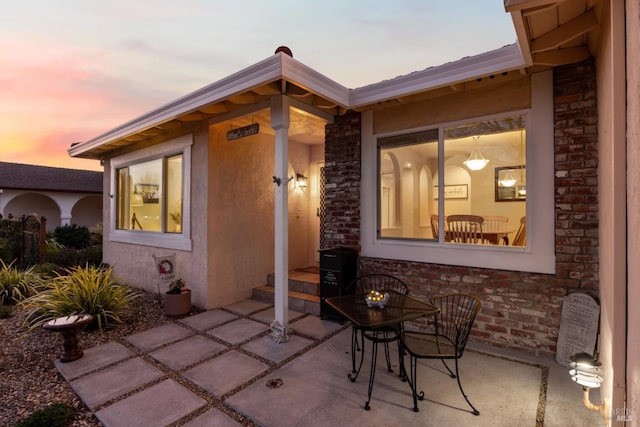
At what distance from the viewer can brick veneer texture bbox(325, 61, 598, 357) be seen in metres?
3.00

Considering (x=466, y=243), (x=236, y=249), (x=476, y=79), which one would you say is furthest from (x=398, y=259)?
(x=236, y=249)

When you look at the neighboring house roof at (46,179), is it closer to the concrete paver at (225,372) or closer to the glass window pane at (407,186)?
the concrete paver at (225,372)

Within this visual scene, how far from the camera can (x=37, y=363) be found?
3.31 meters

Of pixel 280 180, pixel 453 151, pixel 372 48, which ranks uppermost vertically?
pixel 372 48

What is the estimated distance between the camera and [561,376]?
2820 mm

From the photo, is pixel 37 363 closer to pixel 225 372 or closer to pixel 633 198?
pixel 225 372

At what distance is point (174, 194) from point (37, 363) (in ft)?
10.6

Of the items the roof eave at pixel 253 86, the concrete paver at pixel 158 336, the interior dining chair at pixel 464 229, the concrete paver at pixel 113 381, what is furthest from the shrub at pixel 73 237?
the interior dining chair at pixel 464 229

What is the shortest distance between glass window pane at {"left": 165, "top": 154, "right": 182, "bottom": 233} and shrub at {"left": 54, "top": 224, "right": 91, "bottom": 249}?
7.89m

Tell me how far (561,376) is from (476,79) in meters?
3.20

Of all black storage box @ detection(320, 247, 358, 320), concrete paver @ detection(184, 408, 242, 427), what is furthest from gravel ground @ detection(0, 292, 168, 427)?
black storage box @ detection(320, 247, 358, 320)

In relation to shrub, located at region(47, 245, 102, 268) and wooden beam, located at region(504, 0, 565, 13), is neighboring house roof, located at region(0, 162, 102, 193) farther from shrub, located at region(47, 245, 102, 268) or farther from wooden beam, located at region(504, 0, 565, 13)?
wooden beam, located at region(504, 0, 565, 13)

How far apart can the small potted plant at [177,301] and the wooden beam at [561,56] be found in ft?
18.4

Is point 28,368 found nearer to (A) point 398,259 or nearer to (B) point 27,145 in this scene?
(A) point 398,259
